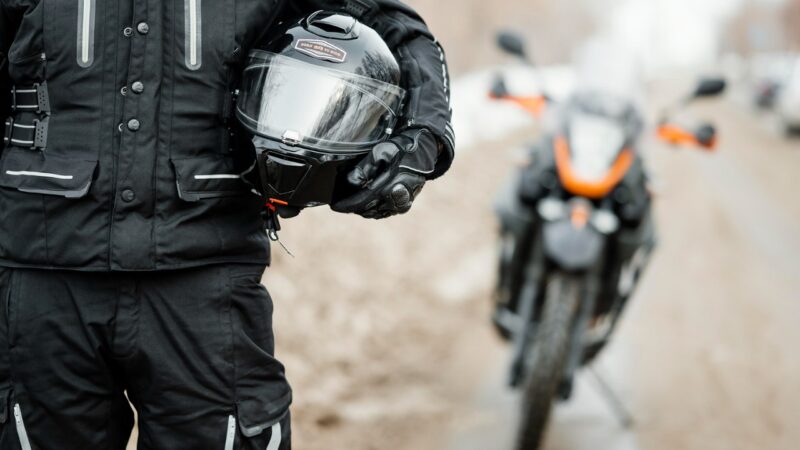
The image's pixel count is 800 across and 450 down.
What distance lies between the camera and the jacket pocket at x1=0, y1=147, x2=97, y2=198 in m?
1.81

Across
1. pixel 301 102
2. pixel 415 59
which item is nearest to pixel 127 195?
pixel 301 102

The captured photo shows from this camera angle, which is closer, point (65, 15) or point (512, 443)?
point (65, 15)

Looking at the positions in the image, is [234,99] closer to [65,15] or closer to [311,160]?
[311,160]

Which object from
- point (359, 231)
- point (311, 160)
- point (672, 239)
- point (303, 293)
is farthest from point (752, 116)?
point (311, 160)

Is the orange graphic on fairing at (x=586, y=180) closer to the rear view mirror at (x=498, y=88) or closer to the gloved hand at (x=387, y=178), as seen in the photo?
the rear view mirror at (x=498, y=88)

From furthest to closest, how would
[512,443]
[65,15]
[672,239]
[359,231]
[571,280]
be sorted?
[672,239] < [359,231] < [512,443] < [571,280] < [65,15]

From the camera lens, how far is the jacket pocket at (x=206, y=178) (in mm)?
1866

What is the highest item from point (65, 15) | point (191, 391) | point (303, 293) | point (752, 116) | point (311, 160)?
point (65, 15)

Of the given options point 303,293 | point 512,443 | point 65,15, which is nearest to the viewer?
point 65,15

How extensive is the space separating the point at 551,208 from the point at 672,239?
181 inches

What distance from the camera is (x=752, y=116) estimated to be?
23875 millimetres

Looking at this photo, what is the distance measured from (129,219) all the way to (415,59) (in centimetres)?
75

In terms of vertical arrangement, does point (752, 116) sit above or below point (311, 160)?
below

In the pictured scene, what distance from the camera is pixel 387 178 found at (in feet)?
6.23
